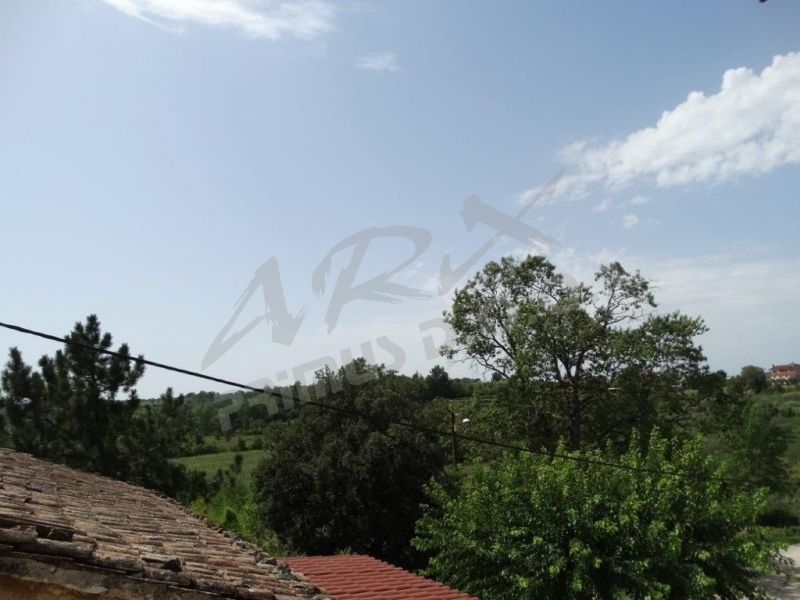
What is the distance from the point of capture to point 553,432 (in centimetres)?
2261

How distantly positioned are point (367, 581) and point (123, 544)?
6.29 metres

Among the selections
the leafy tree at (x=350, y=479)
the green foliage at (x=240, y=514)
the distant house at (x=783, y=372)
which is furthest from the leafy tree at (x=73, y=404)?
the distant house at (x=783, y=372)

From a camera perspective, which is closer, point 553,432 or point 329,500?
point 329,500

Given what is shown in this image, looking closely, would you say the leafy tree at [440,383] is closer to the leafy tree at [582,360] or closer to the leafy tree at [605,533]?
the leafy tree at [582,360]

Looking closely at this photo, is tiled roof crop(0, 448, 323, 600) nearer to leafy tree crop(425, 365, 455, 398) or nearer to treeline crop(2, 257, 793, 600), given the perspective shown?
→ treeline crop(2, 257, 793, 600)

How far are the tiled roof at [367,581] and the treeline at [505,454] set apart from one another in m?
1.79

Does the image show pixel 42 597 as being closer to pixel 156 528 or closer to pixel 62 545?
pixel 62 545

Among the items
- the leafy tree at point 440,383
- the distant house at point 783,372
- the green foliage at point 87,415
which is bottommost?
the green foliage at point 87,415

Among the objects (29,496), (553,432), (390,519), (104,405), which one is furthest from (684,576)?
(104,405)

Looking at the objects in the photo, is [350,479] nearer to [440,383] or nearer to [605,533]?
[605,533]

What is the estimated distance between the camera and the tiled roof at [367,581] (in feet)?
26.5

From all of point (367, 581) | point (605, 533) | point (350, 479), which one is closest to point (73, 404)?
point (350, 479)

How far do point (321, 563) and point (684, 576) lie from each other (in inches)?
224

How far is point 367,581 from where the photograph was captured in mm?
8922
